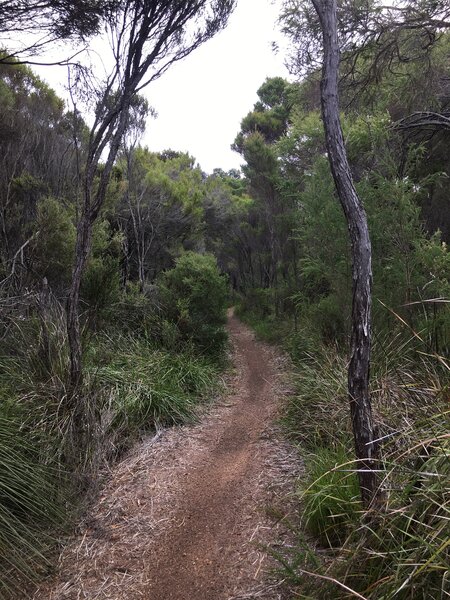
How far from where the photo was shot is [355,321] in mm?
2812

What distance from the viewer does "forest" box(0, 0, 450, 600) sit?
8.52ft

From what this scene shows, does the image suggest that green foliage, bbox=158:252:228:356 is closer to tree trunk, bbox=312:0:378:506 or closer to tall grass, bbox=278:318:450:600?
tall grass, bbox=278:318:450:600

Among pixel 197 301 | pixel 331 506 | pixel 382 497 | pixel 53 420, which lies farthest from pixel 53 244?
pixel 382 497

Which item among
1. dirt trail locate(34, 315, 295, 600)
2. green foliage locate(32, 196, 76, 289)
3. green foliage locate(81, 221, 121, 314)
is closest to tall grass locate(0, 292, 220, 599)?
dirt trail locate(34, 315, 295, 600)

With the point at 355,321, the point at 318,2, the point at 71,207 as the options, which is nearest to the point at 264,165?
the point at 71,207

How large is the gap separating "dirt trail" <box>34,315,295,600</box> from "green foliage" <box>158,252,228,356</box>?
13.4ft

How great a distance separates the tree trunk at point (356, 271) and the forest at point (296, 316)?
0.02 metres

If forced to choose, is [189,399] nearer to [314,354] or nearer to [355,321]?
[314,354]

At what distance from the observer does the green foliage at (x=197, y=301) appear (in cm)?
1002

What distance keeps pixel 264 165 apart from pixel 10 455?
507 inches

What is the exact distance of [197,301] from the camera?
1027 centimetres

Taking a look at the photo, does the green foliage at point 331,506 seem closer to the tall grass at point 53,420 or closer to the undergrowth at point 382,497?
the undergrowth at point 382,497

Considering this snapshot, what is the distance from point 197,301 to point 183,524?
6.70 metres

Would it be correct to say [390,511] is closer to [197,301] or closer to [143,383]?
[143,383]
